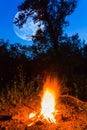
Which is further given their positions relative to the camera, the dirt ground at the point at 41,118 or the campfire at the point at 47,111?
the campfire at the point at 47,111

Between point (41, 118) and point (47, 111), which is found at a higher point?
point (47, 111)

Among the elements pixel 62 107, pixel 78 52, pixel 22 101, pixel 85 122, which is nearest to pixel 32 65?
pixel 78 52

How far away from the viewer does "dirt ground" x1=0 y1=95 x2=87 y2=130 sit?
22.6 feet

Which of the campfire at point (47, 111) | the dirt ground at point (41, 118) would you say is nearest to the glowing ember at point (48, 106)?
the campfire at point (47, 111)

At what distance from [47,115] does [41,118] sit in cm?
15

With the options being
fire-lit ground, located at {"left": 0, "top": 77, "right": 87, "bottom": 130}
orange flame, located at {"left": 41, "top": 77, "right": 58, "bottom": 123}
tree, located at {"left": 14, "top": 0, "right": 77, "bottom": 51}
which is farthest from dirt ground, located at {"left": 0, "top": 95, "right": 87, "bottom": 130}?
tree, located at {"left": 14, "top": 0, "right": 77, "bottom": 51}

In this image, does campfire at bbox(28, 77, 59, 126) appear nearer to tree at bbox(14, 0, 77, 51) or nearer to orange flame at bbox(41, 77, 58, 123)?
orange flame at bbox(41, 77, 58, 123)

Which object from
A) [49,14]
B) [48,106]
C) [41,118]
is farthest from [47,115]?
[49,14]

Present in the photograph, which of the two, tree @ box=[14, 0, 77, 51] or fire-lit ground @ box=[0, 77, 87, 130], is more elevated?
tree @ box=[14, 0, 77, 51]

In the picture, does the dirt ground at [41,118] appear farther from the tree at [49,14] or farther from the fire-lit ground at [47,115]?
the tree at [49,14]

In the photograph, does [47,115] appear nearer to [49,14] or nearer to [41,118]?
[41,118]

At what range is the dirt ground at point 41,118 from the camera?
690 centimetres

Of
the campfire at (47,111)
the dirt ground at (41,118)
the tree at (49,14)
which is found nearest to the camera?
the dirt ground at (41,118)

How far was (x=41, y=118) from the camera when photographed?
733 centimetres
